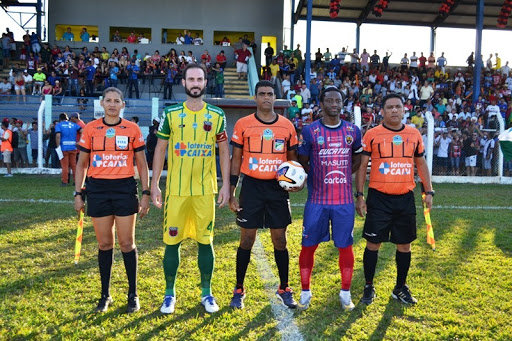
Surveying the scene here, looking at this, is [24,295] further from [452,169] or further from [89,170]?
[452,169]

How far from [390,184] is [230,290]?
194 cm

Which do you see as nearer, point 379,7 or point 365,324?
point 365,324

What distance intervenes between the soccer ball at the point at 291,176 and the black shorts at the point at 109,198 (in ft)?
4.57

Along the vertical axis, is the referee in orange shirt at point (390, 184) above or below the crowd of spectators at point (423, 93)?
below

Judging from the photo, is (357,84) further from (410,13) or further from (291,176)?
(291,176)

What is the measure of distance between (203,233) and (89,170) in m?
1.20

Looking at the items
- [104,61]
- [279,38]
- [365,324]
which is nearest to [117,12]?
[104,61]

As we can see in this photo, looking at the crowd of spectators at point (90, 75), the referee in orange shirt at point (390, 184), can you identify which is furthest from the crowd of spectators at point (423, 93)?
the referee in orange shirt at point (390, 184)

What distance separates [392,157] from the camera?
16.5ft

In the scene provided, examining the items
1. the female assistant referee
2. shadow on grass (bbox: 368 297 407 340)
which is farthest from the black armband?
shadow on grass (bbox: 368 297 407 340)

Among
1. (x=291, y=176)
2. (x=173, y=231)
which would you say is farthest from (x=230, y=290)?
(x=291, y=176)

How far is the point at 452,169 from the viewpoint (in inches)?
630

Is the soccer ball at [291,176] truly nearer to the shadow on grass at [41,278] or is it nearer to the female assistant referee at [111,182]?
the female assistant referee at [111,182]

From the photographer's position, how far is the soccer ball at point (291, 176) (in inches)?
182
